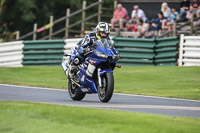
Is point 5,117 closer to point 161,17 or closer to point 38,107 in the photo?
point 38,107

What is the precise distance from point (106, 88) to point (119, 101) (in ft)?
3.19

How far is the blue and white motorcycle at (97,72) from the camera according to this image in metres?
12.1

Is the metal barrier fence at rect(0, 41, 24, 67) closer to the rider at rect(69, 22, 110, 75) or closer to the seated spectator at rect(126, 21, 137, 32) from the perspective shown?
the seated spectator at rect(126, 21, 137, 32)

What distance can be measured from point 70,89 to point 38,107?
388cm

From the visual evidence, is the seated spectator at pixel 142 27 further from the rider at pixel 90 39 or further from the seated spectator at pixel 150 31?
the rider at pixel 90 39

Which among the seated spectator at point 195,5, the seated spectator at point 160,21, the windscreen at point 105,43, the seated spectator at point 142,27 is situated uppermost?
the seated spectator at point 195,5

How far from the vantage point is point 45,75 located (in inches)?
861

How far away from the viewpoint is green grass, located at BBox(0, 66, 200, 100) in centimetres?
1602

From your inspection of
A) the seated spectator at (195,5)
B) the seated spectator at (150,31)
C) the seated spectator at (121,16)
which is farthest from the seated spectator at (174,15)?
the seated spectator at (121,16)

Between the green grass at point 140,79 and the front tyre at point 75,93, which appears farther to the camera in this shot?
the green grass at point 140,79

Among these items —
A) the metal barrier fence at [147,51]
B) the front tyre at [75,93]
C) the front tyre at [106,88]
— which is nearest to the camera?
the front tyre at [106,88]

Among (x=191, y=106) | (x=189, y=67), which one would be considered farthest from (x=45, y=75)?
(x=191, y=106)

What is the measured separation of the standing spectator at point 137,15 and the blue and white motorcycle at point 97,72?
1203 centimetres

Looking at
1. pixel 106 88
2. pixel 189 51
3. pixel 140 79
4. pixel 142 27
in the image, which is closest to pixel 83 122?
pixel 106 88
